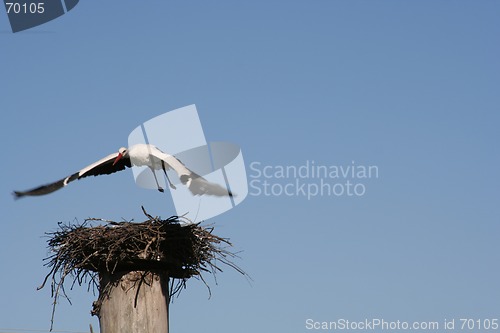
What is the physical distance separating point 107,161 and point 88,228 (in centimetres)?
357

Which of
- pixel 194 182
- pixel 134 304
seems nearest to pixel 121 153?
pixel 194 182

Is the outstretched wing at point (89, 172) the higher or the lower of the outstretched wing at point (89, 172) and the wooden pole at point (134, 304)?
the higher

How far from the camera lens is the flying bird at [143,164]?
9.35 m

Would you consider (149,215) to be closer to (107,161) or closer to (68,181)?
(68,181)

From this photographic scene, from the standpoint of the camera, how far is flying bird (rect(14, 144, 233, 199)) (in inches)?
368

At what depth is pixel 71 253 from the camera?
7828mm

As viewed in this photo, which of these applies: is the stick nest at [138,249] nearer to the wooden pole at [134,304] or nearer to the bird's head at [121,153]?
the wooden pole at [134,304]

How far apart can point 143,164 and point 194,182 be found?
218cm

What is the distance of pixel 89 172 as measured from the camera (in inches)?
445

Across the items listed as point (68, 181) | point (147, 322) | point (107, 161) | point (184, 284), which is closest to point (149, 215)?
point (184, 284)

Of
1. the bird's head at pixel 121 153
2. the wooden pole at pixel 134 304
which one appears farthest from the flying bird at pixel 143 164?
the wooden pole at pixel 134 304

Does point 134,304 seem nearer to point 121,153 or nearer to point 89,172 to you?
point 89,172

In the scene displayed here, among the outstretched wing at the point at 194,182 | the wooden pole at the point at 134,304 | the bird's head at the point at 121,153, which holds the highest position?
the bird's head at the point at 121,153

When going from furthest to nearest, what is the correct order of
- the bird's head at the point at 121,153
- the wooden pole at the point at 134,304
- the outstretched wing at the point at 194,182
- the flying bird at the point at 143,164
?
the bird's head at the point at 121,153
the flying bird at the point at 143,164
the outstretched wing at the point at 194,182
the wooden pole at the point at 134,304
